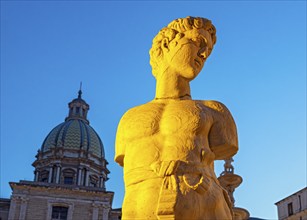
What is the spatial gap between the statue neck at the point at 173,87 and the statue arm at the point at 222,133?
0.69 feet

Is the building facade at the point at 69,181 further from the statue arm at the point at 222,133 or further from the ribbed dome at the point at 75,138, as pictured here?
the statue arm at the point at 222,133

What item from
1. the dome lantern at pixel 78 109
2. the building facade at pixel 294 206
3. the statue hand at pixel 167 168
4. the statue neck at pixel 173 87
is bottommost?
the statue hand at pixel 167 168

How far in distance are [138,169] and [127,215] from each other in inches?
12.2

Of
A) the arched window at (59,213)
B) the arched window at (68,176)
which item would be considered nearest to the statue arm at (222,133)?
the arched window at (59,213)

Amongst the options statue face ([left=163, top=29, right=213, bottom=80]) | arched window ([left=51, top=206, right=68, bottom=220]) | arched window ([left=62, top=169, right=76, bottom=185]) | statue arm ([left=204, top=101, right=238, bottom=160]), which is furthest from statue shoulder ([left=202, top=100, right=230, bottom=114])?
arched window ([left=62, top=169, right=76, bottom=185])

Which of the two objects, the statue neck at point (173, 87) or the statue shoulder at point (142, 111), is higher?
the statue neck at point (173, 87)

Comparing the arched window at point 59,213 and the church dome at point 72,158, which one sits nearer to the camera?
the arched window at point 59,213

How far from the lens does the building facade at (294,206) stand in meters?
39.7

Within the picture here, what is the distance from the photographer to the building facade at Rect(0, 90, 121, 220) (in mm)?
41219

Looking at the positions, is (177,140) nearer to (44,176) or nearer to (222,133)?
(222,133)

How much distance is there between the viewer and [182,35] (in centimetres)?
409

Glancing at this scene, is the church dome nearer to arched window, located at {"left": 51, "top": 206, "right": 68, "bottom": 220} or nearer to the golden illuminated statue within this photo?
arched window, located at {"left": 51, "top": 206, "right": 68, "bottom": 220}

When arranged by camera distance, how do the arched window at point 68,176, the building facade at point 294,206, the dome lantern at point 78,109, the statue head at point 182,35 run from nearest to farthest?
the statue head at point 182,35 < the building facade at point 294,206 < the arched window at point 68,176 < the dome lantern at point 78,109

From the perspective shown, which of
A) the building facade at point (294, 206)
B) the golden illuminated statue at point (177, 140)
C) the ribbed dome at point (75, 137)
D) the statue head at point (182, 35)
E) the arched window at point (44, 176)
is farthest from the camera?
the ribbed dome at point (75, 137)
